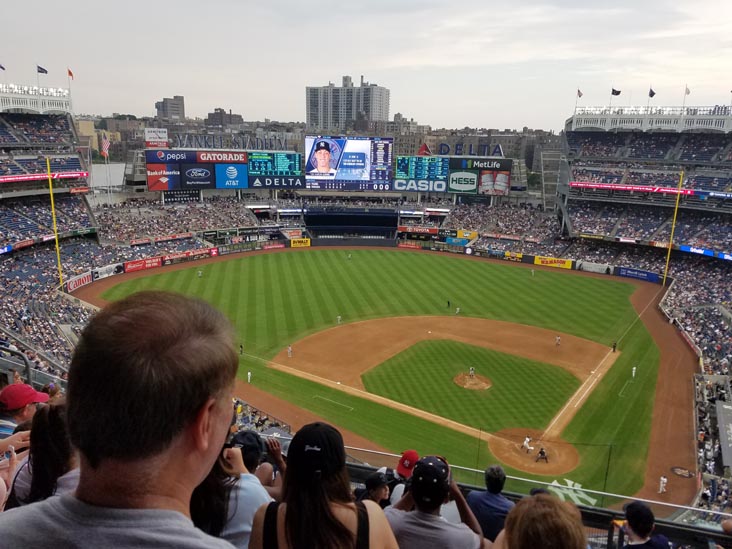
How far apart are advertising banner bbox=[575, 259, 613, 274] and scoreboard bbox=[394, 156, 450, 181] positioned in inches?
947

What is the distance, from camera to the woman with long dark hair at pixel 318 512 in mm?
3111

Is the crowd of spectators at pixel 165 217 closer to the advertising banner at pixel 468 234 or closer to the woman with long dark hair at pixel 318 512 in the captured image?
the advertising banner at pixel 468 234

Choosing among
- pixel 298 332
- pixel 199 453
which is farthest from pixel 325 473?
pixel 298 332

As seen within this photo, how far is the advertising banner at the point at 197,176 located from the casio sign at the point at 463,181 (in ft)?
106

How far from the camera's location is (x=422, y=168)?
72.1 m

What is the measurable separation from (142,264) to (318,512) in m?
52.0

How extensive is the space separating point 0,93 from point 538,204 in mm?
64497

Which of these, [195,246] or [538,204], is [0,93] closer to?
[195,246]

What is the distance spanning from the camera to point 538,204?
73.1 metres

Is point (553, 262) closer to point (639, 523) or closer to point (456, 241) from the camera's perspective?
point (456, 241)

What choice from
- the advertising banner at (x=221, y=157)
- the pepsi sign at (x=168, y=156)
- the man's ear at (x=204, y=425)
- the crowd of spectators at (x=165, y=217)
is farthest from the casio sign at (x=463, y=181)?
the man's ear at (x=204, y=425)

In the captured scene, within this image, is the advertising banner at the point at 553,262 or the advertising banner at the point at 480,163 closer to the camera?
the advertising banner at the point at 553,262

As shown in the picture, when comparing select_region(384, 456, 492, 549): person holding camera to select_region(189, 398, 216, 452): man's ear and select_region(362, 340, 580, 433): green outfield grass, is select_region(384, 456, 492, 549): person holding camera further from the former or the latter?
select_region(362, 340, 580, 433): green outfield grass

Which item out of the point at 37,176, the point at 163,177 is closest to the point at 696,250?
the point at 163,177
